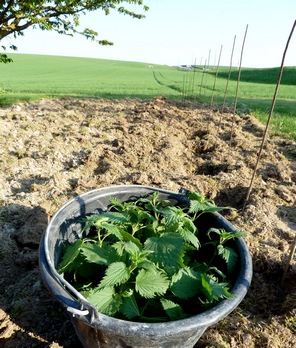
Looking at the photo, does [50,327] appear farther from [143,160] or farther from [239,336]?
[143,160]

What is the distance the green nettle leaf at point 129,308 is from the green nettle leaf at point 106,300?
3cm

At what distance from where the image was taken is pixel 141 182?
3105 millimetres

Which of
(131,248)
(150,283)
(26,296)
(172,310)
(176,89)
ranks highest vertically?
(131,248)

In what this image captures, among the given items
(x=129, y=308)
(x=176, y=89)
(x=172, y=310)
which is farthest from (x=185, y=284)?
(x=176, y=89)

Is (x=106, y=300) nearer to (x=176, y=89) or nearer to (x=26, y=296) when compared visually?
(x=26, y=296)

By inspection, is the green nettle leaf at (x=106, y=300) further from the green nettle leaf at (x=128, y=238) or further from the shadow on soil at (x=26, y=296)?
the shadow on soil at (x=26, y=296)

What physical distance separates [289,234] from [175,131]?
9.54ft

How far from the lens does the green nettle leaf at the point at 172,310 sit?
1.34 metres

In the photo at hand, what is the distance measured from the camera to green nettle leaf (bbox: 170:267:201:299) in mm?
1421

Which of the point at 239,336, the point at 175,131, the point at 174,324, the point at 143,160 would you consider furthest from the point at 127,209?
the point at 175,131

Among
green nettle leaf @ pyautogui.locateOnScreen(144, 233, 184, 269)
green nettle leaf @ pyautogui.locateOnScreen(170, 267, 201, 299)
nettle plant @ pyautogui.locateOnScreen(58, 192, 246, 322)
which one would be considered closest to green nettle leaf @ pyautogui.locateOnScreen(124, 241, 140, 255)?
nettle plant @ pyautogui.locateOnScreen(58, 192, 246, 322)

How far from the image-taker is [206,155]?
4.35 m

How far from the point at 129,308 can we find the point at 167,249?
0.32 m

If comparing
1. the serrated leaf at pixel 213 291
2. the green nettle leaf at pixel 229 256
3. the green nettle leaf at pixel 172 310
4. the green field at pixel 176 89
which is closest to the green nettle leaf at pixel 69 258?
the green nettle leaf at pixel 172 310
